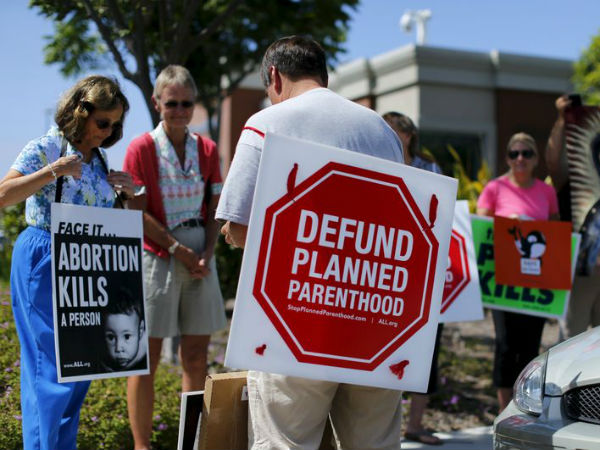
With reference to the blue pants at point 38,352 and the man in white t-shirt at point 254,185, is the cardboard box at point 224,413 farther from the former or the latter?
the blue pants at point 38,352

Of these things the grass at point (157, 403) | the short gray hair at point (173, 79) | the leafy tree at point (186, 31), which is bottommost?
the grass at point (157, 403)

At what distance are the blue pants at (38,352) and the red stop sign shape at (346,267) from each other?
→ 1.46 meters

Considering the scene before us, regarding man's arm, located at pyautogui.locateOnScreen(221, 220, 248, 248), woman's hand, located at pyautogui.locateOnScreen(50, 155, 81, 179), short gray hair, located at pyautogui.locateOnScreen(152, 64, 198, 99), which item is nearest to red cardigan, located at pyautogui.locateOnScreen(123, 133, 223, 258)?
short gray hair, located at pyautogui.locateOnScreen(152, 64, 198, 99)

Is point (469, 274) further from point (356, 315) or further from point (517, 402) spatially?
point (356, 315)

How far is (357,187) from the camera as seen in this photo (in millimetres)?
2682

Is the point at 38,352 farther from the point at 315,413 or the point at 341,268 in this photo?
the point at 341,268

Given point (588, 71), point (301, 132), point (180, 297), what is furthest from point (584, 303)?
point (588, 71)

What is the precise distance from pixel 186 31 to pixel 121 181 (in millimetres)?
3048

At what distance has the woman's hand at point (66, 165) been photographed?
3.44 m

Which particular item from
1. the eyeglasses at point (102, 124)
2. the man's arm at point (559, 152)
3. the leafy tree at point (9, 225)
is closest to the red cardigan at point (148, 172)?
the eyeglasses at point (102, 124)

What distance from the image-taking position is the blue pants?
3.49m

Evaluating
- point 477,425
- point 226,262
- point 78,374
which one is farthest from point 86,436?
point 226,262

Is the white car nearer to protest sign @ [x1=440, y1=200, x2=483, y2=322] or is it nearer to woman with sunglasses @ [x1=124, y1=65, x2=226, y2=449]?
protest sign @ [x1=440, y1=200, x2=483, y2=322]

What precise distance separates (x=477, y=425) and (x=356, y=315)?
3.58 meters
